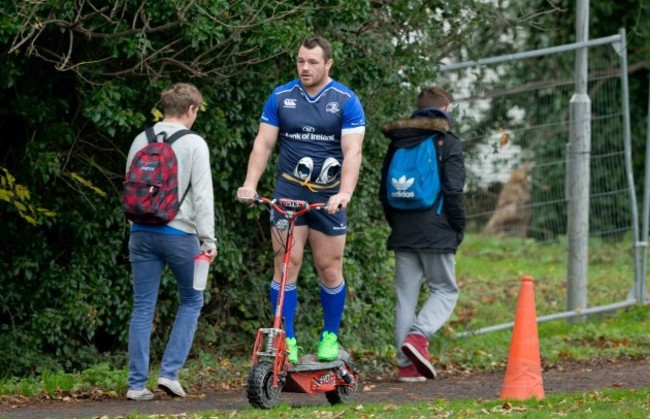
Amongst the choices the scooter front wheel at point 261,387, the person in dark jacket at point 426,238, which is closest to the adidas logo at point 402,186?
the person in dark jacket at point 426,238

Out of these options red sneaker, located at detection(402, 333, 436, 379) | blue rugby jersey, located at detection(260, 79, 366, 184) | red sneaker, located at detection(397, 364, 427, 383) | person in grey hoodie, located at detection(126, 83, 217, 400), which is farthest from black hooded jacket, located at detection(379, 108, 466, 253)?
person in grey hoodie, located at detection(126, 83, 217, 400)

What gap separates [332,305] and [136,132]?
2.20 metres

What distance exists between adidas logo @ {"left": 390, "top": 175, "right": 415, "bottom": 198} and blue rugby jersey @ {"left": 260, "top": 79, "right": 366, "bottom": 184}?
166cm

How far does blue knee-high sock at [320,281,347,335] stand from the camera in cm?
859

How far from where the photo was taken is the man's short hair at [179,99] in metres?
8.38

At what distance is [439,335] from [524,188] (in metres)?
2.09

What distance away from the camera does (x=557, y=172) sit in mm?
13398

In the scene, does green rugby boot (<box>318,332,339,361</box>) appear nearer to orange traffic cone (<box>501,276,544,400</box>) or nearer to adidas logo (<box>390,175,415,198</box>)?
orange traffic cone (<box>501,276,544,400</box>)

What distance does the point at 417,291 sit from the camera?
34.4ft

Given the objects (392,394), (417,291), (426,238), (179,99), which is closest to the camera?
(179,99)

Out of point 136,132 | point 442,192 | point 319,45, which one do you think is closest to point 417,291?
point 442,192

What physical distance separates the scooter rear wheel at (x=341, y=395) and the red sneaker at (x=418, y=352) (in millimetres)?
1548

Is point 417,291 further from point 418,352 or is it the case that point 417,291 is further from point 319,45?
point 319,45

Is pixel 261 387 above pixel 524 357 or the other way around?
the other way around
